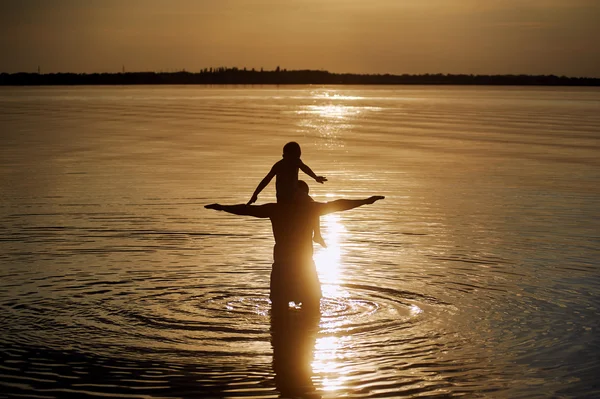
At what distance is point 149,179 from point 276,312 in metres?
17.1

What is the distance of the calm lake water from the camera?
1043cm

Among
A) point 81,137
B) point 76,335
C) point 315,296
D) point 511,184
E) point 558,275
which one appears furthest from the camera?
point 81,137

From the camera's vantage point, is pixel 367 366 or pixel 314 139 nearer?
pixel 367 366

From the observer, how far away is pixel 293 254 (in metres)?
13.2

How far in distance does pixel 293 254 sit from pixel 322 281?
216 centimetres

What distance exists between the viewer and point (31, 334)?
39.2 ft

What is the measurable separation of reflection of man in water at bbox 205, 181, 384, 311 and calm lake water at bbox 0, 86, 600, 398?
1.10ft

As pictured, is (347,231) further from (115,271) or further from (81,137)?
(81,137)

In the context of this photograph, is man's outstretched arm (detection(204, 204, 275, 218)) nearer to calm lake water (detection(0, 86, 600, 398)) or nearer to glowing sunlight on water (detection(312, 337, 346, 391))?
calm lake water (detection(0, 86, 600, 398))

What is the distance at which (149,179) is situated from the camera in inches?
1166

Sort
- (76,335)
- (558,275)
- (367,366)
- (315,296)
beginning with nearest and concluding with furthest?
(367,366) → (76,335) → (315,296) → (558,275)

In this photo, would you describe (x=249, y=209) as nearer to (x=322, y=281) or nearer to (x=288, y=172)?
(x=288, y=172)

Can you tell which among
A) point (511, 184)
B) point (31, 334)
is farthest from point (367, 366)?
point (511, 184)

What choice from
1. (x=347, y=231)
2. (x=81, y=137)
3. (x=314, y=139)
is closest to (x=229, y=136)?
(x=314, y=139)
